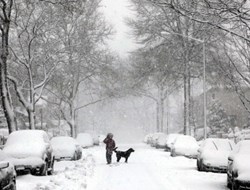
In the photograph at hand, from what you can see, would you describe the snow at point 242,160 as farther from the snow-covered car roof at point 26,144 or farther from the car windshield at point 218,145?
the snow-covered car roof at point 26,144

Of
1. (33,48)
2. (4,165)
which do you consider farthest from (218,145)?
(33,48)

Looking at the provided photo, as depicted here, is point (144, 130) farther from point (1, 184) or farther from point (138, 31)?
point (1, 184)

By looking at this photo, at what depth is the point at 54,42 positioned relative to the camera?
112ft

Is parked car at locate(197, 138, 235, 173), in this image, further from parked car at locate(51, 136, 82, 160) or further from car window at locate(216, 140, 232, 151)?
parked car at locate(51, 136, 82, 160)

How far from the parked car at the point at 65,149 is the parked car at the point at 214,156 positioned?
27.9 feet

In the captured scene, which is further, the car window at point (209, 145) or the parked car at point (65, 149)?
the parked car at point (65, 149)

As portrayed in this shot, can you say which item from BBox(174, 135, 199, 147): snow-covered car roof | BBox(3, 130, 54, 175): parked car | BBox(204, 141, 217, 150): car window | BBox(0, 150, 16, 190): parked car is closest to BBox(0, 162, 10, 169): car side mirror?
BBox(0, 150, 16, 190): parked car

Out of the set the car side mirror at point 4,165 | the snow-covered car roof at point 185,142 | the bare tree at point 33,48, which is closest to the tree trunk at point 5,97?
the bare tree at point 33,48

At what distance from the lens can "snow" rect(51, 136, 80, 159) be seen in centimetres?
2741

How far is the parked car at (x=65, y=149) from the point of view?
2744 centimetres

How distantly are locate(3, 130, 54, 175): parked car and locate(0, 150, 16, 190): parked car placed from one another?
5.65m

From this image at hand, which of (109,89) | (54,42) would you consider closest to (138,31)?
(54,42)

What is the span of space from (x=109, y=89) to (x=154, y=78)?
6268 mm

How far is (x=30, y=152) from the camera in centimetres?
1783
